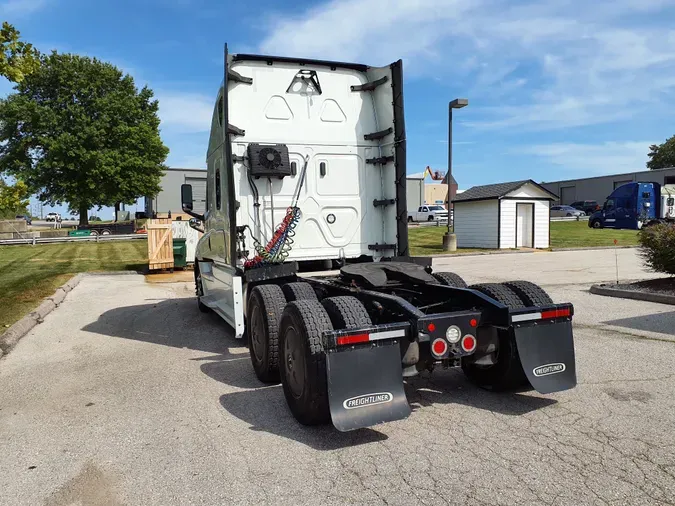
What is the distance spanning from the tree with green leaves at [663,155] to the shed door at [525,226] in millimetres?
63967

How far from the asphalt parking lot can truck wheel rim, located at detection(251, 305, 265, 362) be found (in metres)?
0.32

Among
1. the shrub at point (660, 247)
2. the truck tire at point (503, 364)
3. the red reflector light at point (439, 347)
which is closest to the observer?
the red reflector light at point (439, 347)

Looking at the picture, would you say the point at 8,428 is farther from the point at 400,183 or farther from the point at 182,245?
the point at 182,245

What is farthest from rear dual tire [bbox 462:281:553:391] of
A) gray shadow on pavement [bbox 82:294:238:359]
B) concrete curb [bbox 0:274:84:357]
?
concrete curb [bbox 0:274:84:357]

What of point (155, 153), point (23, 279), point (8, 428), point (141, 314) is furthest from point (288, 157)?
point (155, 153)

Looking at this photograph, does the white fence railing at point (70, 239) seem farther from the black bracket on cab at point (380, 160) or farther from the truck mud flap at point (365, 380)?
the truck mud flap at point (365, 380)

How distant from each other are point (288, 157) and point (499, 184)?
22211mm

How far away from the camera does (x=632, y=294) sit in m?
9.98

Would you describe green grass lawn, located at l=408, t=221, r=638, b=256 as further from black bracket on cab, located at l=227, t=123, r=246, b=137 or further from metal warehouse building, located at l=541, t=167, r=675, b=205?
metal warehouse building, located at l=541, t=167, r=675, b=205

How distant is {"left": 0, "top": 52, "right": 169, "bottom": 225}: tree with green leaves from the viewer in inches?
1623

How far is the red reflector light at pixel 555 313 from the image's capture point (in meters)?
4.36

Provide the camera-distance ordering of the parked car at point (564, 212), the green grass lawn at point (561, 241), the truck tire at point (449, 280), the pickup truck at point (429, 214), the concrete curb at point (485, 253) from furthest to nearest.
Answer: the parked car at point (564, 212) → the pickup truck at point (429, 214) → the green grass lawn at point (561, 241) → the concrete curb at point (485, 253) → the truck tire at point (449, 280)

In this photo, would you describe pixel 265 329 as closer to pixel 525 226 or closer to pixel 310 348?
pixel 310 348

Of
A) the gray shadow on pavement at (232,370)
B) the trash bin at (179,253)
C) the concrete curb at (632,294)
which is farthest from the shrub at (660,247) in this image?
the trash bin at (179,253)
